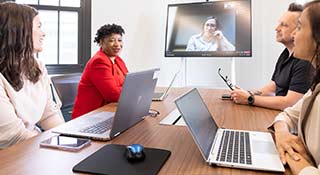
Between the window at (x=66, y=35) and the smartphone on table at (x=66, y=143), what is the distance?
2.75m

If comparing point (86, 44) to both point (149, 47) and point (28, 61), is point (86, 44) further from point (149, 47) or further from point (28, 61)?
point (28, 61)

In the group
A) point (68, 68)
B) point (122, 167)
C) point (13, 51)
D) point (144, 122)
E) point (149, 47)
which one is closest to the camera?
point (122, 167)

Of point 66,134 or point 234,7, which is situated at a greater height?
point 234,7

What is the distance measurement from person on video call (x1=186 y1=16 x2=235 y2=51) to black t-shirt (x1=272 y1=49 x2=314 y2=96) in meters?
1.34

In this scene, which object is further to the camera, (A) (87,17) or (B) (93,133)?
(A) (87,17)

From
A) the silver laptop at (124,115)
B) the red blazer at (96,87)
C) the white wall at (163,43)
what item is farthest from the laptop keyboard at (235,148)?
the white wall at (163,43)

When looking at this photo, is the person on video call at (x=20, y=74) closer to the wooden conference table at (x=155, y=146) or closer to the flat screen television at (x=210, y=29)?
the wooden conference table at (x=155, y=146)

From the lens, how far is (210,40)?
11.1 feet

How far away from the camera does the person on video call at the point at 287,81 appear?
1682 millimetres

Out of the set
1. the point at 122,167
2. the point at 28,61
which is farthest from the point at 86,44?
the point at 122,167

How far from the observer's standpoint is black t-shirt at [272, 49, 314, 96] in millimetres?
1673

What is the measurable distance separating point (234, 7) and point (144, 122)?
91.9 inches

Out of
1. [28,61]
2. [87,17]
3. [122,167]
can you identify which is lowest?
[122,167]

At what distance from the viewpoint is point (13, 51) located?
1526 millimetres
